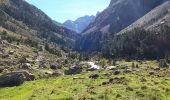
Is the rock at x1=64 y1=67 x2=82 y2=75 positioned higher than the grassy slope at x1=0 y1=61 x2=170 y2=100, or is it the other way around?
the rock at x1=64 y1=67 x2=82 y2=75

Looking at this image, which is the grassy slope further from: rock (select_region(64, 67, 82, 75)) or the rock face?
rock (select_region(64, 67, 82, 75))

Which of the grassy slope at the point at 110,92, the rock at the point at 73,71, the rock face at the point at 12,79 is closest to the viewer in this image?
the grassy slope at the point at 110,92

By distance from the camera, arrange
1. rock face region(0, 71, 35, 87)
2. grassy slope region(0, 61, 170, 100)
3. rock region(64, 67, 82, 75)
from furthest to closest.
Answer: rock region(64, 67, 82, 75), rock face region(0, 71, 35, 87), grassy slope region(0, 61, 170, 100)

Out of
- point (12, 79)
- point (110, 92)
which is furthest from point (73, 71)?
point (110, 92)

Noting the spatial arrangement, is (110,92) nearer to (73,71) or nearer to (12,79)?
(12,79)

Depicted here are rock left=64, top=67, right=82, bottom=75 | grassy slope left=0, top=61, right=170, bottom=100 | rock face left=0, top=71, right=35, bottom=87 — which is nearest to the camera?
grassy slope left=0, top=61, right=170, bottom=100

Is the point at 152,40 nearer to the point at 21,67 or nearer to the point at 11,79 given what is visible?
the point at 21,67

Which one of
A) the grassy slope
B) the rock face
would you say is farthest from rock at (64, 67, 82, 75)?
the grassy slope

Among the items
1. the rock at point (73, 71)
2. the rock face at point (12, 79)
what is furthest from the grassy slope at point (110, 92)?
the rock at point (73, 71)

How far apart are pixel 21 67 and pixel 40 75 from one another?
11.5 m

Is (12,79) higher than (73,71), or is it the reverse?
(73,71)

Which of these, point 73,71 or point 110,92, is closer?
point 110,92

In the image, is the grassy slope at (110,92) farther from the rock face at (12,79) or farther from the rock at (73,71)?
the rock at (73,71)

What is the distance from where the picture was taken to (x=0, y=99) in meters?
64.0
